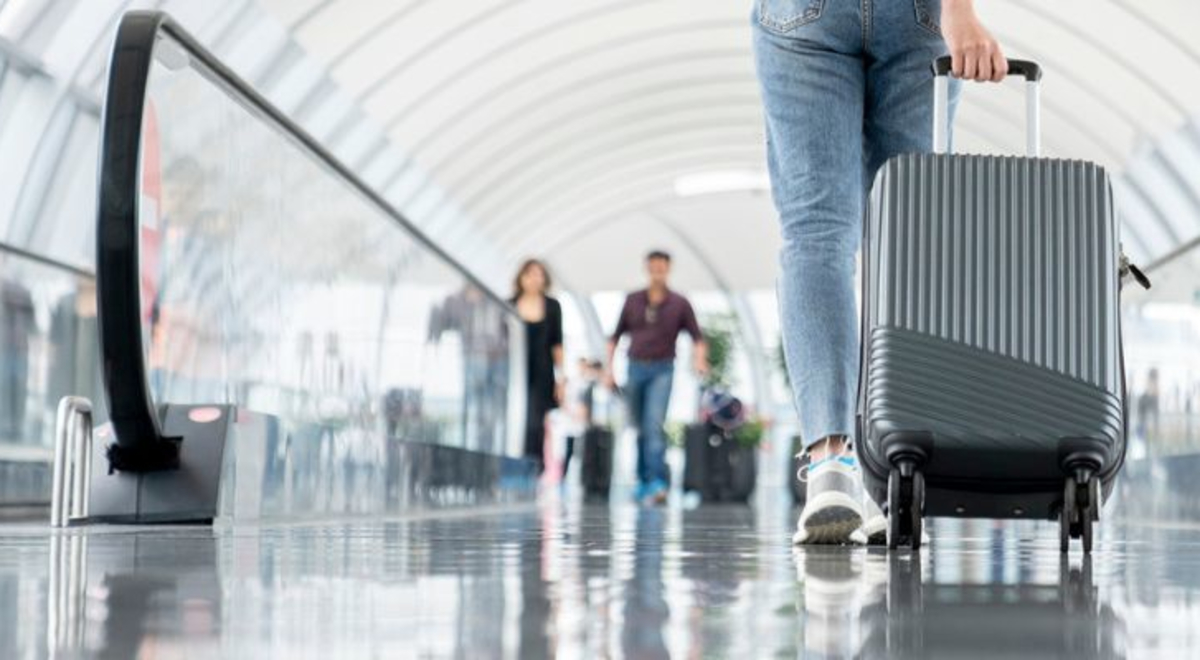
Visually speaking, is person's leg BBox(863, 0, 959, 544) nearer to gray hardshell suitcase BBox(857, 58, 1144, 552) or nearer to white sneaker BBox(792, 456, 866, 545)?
gray hardshell suitcase BBox(857, 58, 1144, 552)

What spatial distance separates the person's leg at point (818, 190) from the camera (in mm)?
3807

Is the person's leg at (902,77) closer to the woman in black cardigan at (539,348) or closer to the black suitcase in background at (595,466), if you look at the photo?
the woman in black cardigan at (539,348)

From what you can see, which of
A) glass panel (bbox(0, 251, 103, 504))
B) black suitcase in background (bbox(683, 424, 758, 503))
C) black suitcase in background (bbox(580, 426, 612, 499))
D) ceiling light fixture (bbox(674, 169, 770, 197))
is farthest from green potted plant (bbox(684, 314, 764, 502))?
glass panel (bbox(0, 251, 103, 504))

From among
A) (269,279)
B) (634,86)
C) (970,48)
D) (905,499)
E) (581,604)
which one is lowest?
(581,604)

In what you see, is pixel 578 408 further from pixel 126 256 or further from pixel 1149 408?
pixel 126 256

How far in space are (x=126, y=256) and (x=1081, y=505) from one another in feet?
7.92

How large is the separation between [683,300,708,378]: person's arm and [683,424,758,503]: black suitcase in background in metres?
9.39

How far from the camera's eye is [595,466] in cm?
2436

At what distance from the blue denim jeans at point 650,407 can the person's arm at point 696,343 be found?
237mm

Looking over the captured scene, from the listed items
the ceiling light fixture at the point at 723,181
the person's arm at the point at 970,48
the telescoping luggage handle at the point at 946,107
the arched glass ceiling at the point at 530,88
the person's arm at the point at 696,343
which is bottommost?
the telescoping luggage handle at the point at 946,107

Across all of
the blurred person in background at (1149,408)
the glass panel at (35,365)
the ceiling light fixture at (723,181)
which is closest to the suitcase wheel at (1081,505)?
the blurred person in background at (1149,408)

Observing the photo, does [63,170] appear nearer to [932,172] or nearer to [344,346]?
[344,346]

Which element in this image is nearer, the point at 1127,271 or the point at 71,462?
the point at 1127,271

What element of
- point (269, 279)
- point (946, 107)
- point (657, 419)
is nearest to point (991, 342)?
point (946, 107)
